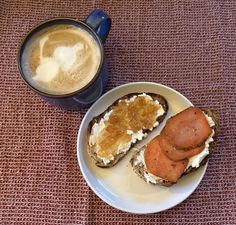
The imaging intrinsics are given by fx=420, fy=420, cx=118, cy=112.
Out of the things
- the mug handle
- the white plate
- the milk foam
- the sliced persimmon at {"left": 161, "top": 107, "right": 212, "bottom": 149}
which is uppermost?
the mug handle

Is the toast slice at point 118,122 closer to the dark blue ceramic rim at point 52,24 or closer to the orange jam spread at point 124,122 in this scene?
the orange jam spread at point 124,122

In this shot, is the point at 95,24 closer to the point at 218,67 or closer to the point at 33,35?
the point at 33,35

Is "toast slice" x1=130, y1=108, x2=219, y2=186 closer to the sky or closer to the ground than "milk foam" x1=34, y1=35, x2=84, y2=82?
closer to the ground

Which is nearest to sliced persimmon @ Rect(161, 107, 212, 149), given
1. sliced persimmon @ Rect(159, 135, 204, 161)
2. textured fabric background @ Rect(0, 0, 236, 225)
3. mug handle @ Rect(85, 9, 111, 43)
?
sliced persimmon @ Rect(159, 135, 204, 161)

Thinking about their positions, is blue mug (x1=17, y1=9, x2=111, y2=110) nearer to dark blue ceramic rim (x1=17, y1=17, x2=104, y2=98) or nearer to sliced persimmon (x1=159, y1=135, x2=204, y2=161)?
dark blue ceramic rim (x1=17, y1=17, x2=104, y2=98)

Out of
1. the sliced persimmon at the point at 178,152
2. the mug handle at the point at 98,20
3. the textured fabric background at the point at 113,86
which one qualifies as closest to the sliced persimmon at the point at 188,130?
the sliced persimmon at the point at 178,152
